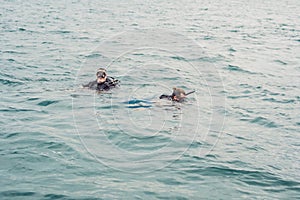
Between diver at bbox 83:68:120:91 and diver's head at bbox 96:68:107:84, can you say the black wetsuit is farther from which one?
diver's head at bbox 96:68:107:84

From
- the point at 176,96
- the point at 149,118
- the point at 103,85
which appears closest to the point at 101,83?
the point at 103,85

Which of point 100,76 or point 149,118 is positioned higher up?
point 100,76

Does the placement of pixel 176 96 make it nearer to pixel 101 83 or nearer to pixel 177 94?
pixel 177 94

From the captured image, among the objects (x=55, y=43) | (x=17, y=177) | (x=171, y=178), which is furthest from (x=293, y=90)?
(x=55, y=43)

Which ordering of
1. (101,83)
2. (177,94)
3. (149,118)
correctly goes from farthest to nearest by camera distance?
(101,83), (177,94), (149,118)

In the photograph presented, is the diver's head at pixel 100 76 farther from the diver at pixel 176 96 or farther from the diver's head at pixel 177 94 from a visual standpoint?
the diver's head at pixel 177 94

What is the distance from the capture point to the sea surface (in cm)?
720

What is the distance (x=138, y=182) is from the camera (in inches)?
282

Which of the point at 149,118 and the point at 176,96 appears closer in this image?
the point at 149,118

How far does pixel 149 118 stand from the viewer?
1053cm

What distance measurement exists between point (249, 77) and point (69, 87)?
619 cm

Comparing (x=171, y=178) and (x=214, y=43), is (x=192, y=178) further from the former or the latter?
(x=214, y=43)

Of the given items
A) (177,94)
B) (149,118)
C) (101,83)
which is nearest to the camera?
(149,118)

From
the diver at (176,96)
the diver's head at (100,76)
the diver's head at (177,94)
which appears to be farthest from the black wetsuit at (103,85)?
the diver's head at (177,94)
